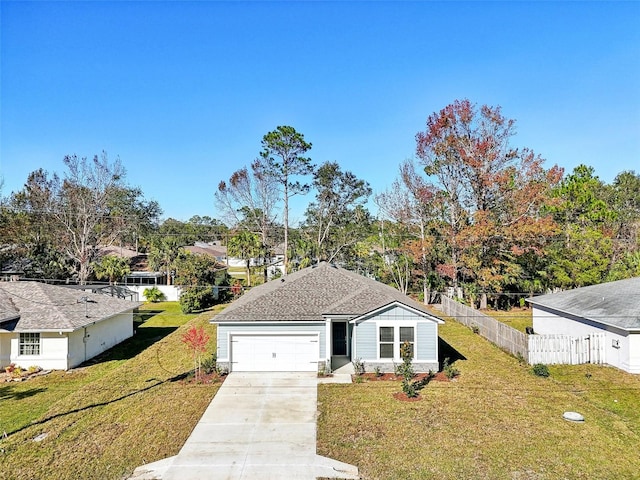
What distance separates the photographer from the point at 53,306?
20344 mm

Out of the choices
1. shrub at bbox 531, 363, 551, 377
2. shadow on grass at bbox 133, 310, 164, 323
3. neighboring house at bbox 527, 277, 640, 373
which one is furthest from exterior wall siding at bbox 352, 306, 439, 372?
shadow on grass at bbox 133, 310, 164, 323

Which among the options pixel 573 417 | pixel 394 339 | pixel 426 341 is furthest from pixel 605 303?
pixel 394 339

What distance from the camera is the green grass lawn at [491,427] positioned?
9977 mm

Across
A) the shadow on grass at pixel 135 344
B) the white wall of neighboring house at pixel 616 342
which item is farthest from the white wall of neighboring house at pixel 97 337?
the white wall of neighboring house at pixel 616 342

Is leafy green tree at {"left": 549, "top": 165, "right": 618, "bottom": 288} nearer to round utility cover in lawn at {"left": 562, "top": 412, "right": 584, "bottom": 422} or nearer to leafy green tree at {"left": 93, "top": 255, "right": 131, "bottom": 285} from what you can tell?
round utility cover in lawn at {"left": 562, "top": 412, "right": 584, "bottom": 422}

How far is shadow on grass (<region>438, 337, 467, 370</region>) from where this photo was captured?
19.4 m

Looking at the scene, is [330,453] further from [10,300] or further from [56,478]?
[10,300]

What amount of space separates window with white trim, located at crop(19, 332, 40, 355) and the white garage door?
9433mm

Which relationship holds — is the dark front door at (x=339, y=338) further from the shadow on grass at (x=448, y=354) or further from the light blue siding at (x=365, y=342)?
the shadow on grass at (x=448, y=354)

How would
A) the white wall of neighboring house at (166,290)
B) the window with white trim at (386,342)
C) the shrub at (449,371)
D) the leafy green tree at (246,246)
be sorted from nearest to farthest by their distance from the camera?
the shrub at (449,371)
the window with white trim at (386,342)
the white wall of neighboring house at (166,290)
the leafy green tree at (246,246)

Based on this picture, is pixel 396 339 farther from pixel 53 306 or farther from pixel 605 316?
pixel 53 306

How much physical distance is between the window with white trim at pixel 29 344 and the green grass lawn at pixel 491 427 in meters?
13.5

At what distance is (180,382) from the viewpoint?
652 inches

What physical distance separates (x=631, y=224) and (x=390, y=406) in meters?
39.3
